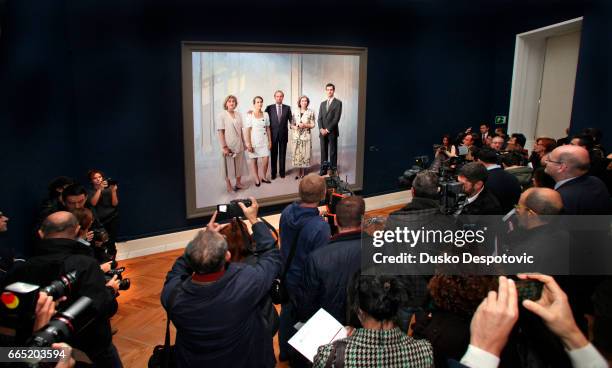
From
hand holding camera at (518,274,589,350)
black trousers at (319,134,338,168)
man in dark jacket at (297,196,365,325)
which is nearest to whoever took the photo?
hand holding camera at (518,274,589,350)

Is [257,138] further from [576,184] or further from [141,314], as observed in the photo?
[576,184]

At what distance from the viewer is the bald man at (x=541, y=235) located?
232 centimetres

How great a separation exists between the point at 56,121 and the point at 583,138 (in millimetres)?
5712

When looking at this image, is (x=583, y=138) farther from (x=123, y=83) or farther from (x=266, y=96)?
(x=123, y=83)

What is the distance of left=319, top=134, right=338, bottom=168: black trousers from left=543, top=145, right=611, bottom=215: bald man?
379cm

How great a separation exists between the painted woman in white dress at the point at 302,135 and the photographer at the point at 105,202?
2.83 m

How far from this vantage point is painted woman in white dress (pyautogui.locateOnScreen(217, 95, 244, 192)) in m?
5.91

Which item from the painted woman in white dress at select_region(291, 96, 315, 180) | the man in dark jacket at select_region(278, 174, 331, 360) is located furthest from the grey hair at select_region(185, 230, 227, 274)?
the painted woman in white dress at select_region(291, 96, 315, 180)

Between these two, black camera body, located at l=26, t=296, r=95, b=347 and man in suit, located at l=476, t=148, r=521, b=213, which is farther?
man in suit, located at l=476, t=148, r=521, b=213

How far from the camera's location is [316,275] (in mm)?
2344

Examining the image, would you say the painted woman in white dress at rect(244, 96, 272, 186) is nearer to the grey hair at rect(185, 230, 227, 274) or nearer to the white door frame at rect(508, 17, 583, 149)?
the grey hair at rect(185, 230, 227, 274)

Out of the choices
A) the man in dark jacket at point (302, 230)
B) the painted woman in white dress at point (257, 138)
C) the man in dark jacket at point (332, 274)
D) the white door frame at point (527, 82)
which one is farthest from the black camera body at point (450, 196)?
the white door frame at point (527, 82)

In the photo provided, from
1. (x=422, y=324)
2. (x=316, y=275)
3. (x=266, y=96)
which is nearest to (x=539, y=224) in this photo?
(x=422, y=324)

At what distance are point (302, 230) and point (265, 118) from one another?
3.71m
